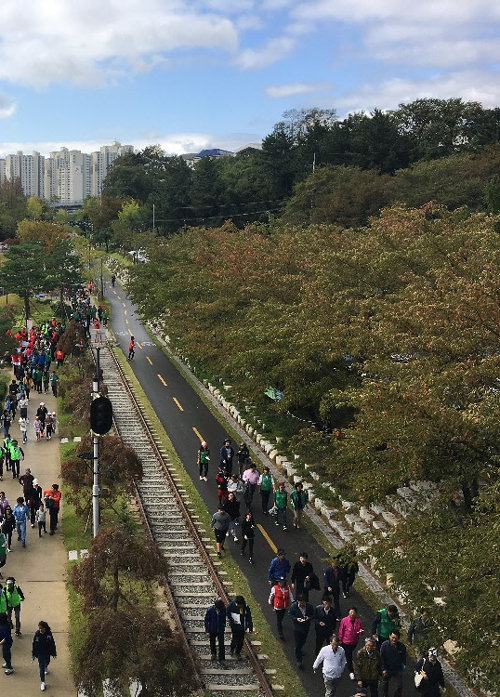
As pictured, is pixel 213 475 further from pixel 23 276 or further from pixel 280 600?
pixel 23 276

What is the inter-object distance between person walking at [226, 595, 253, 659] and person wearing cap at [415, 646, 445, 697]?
3.32 m

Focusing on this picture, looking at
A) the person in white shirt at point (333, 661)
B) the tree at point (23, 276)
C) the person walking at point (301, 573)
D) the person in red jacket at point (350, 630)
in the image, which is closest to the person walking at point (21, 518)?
the person walking at point (301, 573)

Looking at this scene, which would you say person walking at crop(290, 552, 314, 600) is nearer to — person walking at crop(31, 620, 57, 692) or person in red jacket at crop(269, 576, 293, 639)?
person in red jacket at crop(269, 576, 293, 639)

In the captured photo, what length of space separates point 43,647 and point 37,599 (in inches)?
145

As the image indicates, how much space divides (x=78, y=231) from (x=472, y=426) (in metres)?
115

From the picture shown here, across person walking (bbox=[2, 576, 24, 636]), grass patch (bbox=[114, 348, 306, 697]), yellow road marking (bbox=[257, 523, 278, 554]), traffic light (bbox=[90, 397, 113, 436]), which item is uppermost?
traffic light (bbox=[90, 397, 113, 436])

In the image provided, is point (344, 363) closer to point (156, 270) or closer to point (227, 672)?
point (227, 672)

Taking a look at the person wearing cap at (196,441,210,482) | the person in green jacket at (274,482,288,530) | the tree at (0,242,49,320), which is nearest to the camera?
the person in green jacket at (274,482,288,530)

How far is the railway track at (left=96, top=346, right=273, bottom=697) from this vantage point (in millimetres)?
13312

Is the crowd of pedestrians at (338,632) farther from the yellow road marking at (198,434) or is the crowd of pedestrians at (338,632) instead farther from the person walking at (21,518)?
the yellow road marking at (198,434)

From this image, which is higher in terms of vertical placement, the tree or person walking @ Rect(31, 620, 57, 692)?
the tree

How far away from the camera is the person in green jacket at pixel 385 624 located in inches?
515

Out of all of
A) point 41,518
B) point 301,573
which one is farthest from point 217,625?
point 41,518

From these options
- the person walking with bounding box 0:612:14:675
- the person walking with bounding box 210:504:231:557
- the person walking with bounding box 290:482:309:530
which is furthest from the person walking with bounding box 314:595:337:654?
the person walking with bounding box 290:482:309:530
